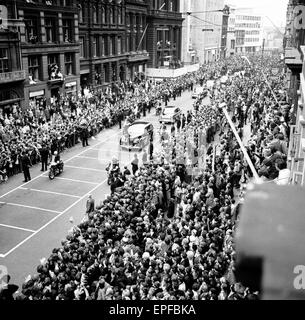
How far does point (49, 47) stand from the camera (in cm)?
3728

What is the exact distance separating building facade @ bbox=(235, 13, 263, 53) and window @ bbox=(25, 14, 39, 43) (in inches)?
4596

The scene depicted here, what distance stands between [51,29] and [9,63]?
7.57 m

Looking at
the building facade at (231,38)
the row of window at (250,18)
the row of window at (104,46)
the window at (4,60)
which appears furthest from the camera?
the row of window at (250,18)

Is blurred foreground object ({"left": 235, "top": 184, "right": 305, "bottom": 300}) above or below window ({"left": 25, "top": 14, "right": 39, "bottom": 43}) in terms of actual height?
below

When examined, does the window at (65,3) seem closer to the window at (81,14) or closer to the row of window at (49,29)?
the row of window at (49,29)

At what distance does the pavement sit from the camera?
14461mm

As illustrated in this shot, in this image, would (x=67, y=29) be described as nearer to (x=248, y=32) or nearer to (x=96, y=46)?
(x=96, y=46)

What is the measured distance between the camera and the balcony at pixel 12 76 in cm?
3061

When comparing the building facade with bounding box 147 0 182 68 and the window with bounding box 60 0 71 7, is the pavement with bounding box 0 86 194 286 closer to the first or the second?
the window with bounding box 60 0 71 7

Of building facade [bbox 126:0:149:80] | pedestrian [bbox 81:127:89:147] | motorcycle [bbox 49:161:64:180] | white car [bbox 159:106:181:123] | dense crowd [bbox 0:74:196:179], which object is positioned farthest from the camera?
building facade [bbox 126:0:149:80]

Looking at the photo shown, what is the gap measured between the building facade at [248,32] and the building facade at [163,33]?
72.6 meters

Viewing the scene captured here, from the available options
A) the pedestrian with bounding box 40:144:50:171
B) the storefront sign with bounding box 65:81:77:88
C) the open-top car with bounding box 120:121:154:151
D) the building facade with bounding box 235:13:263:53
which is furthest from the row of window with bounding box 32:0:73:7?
the building facade with bounding box 235:13:263:53

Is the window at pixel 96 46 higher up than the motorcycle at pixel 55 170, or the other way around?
the window at pixel 96 46

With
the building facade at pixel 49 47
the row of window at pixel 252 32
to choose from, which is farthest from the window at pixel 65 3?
the row of window at pixel 252 32
